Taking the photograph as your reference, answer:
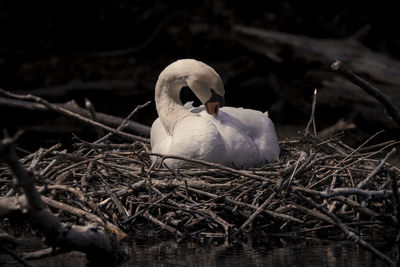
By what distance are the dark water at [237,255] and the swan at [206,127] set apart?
3.12ft

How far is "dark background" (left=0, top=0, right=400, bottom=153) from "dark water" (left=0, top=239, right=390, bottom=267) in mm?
7548

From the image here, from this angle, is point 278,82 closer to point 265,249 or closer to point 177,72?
point 177,72

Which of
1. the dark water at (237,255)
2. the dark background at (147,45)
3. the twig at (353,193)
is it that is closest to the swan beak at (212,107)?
the dark water at (237,255)

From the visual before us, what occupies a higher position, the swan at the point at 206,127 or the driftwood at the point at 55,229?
the swan at the point at 206,127

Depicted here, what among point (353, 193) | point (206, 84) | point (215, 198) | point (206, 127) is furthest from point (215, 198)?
point (206, 84)

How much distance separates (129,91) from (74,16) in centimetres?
353

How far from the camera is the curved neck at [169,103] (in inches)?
267

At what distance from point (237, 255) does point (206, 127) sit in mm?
1409

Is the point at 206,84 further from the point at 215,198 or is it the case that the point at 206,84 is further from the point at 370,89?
the point at 370,89

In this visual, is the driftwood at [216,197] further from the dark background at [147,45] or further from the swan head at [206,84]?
the dark background at [147,45]

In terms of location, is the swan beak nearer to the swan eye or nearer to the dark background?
the swan eye

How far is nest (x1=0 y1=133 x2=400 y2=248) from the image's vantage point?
553 centimetres

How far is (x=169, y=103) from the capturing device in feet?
22.8

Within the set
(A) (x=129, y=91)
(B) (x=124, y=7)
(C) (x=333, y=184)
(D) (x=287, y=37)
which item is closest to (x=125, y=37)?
(B) (x=124, y=7)
